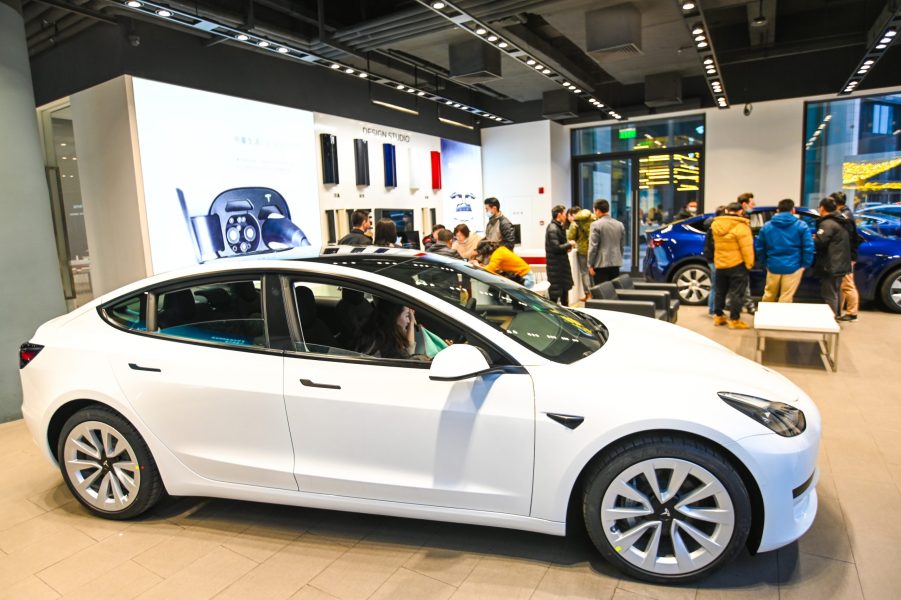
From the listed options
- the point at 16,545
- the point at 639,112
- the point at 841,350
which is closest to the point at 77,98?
the point at 16,545

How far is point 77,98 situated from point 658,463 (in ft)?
26.3

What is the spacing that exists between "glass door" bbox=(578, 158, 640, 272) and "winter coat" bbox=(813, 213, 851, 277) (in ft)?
19.9

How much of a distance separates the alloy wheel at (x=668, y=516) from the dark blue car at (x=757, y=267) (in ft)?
22.3

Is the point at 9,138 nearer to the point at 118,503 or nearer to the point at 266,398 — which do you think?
the point at 118,503

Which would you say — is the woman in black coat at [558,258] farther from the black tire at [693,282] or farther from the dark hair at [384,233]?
the dark hair at [384,233]

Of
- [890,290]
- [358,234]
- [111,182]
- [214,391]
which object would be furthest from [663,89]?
[214,391]

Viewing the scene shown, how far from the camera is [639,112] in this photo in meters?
12.4

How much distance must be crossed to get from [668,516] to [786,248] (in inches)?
219

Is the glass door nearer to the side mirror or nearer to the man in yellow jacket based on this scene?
the man in yellow jacket

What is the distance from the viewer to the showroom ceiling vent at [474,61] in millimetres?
8148

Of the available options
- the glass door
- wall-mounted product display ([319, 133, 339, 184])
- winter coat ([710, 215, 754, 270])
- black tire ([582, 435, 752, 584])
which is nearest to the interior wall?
wall-mounted product display ([319, 133, 339, 184])

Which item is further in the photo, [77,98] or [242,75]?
[242,75]

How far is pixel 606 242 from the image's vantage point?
24.5 feet

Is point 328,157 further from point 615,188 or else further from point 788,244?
point 615,188
